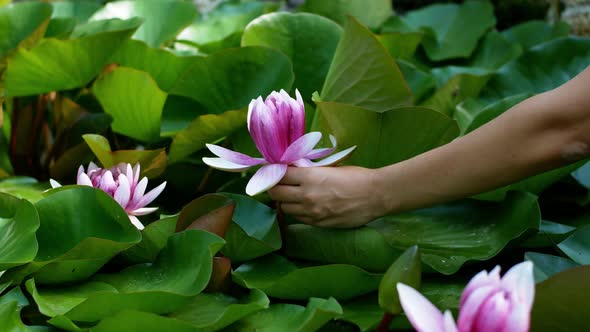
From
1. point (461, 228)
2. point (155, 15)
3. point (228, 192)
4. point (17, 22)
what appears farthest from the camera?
point (155, 15)

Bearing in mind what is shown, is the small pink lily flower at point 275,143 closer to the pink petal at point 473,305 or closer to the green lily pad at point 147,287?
the green lily pad at point 147,287

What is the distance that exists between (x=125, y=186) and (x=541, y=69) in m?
0.82

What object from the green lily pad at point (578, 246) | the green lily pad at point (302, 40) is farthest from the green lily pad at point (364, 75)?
the green lily pad at point (578, 246)

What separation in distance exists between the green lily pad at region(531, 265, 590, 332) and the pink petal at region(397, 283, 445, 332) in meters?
0.17

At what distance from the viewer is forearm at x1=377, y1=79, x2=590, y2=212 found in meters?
0.77

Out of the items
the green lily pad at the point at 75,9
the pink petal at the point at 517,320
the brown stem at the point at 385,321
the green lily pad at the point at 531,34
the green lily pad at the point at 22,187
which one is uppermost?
the pink petal at the point at 517,320

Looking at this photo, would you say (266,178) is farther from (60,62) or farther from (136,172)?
(60,62)

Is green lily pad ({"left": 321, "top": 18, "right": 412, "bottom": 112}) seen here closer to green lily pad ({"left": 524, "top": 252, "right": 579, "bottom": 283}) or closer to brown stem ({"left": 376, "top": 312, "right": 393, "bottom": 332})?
Result: green lily pad ({"left": 524, "top": 252, "right": 579, "bottom": 283})

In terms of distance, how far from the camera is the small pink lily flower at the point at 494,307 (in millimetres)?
557

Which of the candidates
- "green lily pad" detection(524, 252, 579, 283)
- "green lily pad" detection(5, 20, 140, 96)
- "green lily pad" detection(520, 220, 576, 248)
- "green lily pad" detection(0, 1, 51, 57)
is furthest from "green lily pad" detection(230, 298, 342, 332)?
"green lily pad" detection(0, 1, 51, 57)

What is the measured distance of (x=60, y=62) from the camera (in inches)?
50.0

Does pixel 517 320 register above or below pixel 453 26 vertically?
above

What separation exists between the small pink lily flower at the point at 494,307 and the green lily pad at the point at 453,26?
1.27 meters

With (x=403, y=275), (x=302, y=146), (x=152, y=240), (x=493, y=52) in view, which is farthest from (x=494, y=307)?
(x=493, y=52)
